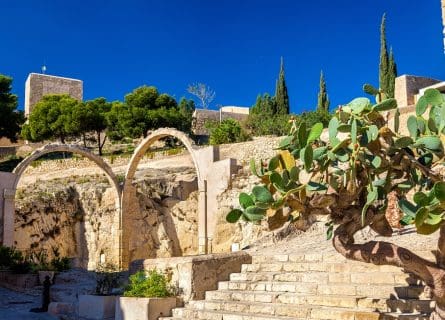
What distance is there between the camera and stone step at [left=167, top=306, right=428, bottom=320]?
612cm

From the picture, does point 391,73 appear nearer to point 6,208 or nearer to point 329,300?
point 6,208

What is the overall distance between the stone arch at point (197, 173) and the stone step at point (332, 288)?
748 centimetres

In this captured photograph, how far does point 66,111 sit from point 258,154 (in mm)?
19187

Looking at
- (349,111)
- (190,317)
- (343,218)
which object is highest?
(349,111)

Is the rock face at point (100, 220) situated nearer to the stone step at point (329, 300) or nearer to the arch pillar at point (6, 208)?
the arch pillar at point (6, 208)

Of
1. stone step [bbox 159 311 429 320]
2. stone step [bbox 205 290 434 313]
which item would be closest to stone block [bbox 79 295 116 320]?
stone step [bbox 159 311 429 320]

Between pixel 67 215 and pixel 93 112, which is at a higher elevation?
pixel 93 112

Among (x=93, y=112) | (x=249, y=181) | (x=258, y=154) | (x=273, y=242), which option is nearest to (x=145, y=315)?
(x=273, y=242)

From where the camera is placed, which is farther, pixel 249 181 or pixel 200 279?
pixel 249 181

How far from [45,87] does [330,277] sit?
47.4 meters

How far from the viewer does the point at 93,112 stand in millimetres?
38188

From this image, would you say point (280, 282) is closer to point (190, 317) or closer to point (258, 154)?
point (190, 317)

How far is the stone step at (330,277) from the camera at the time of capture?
22.8 ft

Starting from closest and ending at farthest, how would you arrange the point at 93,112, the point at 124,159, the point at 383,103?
1. the point at 383,103
2. the point at 124,159
3. the point at 93,112
